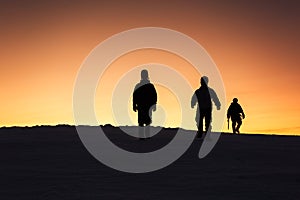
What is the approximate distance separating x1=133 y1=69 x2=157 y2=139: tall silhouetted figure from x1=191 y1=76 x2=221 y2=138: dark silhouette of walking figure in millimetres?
1699

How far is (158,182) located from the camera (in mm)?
11883

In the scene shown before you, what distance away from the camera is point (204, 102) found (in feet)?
71.8

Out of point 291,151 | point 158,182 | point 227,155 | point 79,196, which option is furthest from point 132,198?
point 291,151

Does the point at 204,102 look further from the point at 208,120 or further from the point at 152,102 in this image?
the point at 152,102

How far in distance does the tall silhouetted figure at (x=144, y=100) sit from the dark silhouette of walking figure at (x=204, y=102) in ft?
5.57

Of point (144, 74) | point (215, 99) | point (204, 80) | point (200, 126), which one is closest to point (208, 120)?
point (200, 126)

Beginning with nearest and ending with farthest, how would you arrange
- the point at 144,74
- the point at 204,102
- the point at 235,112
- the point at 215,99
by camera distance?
1. the point at 144,74
2. the point at 204,102
3. the point at 215,99
4. the point at 235,112

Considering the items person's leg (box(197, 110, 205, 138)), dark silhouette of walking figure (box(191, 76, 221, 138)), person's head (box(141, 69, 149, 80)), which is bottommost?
person's leg (box(197, 110, 205, 138))

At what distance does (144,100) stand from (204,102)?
2198mm

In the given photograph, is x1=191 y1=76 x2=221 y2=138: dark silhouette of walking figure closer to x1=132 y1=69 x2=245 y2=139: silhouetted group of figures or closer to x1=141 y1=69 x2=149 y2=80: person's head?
x1=132 y1=69 x2=245 y2=139: silhouetted group of figures

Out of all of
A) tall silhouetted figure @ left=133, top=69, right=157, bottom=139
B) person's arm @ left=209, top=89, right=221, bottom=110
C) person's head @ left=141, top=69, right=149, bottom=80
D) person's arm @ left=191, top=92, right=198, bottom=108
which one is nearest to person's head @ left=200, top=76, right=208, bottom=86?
person's arm @ left=209, top=89, right=221, bottom=110

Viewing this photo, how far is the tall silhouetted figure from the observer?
68.4 ft

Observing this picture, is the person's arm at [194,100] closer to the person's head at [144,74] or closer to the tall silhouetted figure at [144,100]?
the tall silhouetted figure at [144,100]

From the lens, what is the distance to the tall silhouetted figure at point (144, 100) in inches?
821
